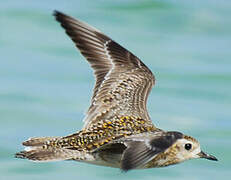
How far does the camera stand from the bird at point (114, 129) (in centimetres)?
748

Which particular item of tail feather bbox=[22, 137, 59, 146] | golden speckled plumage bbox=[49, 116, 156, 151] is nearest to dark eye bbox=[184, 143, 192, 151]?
golden speckled plumage bbox=[49, 116, 156, 151]

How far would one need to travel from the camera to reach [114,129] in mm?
8664

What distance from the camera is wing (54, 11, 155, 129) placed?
9.16 metres

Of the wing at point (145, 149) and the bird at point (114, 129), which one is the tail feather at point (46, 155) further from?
the wing at point (145, 149)

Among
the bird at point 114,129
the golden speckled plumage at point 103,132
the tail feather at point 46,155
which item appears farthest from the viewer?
the golden speckled plumage at point 103,132

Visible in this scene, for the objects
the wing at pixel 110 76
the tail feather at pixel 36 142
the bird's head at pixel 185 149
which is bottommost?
the bird's head at pixel 185 149

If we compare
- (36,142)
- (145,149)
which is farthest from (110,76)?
(145,149)

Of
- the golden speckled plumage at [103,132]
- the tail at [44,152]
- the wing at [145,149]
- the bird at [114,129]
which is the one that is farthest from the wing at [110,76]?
the wing at [145,149]

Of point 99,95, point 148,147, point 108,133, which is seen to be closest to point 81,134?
point 108,133

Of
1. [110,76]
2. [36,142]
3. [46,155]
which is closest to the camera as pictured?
[46,155]

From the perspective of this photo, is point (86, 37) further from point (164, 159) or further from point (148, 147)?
point (148, 147)

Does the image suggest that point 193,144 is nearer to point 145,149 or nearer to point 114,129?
point 114,129

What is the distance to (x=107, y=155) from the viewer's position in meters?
8.20

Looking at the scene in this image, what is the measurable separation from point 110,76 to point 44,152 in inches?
71.5
